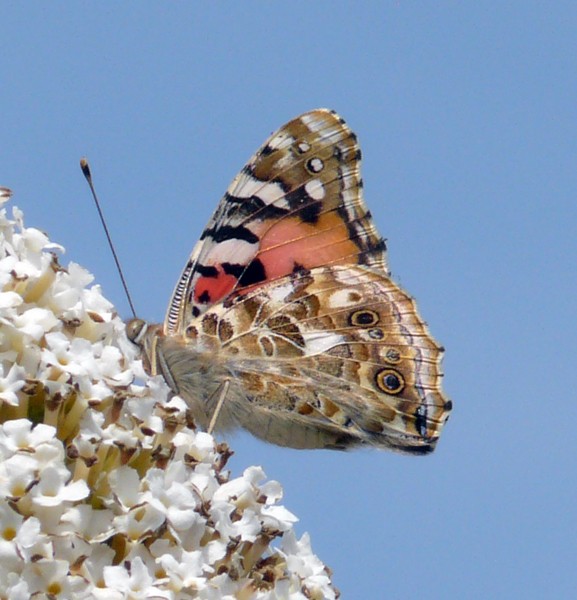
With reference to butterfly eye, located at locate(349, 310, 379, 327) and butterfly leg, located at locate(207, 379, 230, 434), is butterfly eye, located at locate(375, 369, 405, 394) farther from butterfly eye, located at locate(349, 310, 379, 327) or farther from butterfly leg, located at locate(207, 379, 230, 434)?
butterfly leg, located at locate(207, 379, 230, 434)

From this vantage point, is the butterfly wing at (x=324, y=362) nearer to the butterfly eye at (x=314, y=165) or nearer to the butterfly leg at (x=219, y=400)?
the butterfly leg at (x=219, y=400)

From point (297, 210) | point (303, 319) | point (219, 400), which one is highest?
point (297, 210)

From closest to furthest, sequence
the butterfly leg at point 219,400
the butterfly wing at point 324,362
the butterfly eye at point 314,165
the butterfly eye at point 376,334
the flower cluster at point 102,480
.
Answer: the flower cluster at point 102,480, the butterfly leg at point 219,400, the butterfly wing at point 324,362, the butterfly eye at point 376,334, the butterfly eye at point 314,165

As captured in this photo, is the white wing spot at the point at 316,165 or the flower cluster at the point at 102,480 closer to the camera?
the flower cluster at the point at 102,480

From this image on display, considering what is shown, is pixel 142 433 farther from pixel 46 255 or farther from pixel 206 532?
pixel 46 255

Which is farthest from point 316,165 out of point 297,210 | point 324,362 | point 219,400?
point 219,400

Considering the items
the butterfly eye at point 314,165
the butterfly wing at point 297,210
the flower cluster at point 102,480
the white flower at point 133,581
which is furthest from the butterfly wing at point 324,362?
the white flower at point 133,581

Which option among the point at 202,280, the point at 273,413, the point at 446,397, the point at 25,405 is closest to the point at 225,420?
the point at 273,413

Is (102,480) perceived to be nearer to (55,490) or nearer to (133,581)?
(55,490)
